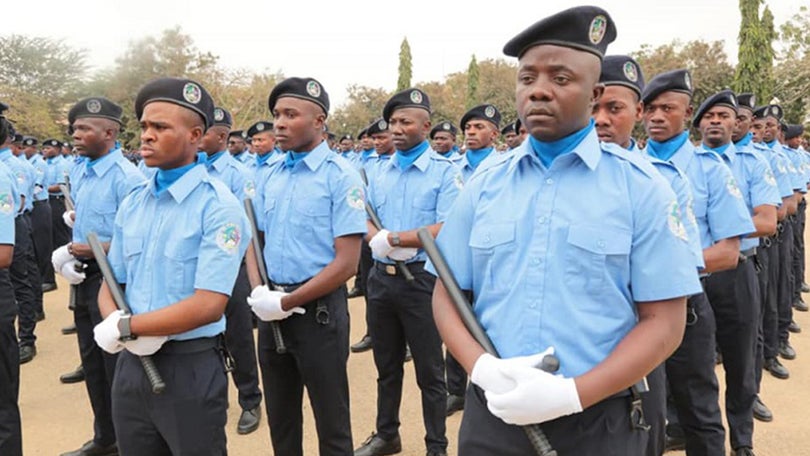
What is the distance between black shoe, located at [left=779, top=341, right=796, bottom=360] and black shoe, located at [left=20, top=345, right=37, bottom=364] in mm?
7909

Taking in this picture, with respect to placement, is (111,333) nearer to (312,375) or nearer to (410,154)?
(312,375)

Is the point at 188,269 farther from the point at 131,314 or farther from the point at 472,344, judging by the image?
the point at 472,344

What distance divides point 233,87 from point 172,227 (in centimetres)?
4048

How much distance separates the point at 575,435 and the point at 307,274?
2.00 metres

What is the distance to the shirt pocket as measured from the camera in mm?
1699

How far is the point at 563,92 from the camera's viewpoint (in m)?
1.75

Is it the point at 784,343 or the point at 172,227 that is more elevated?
the point at 172,227

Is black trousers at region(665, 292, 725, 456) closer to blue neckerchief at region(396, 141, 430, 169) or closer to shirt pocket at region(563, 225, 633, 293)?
shirt pocket at region(563, 225, 633, 293)

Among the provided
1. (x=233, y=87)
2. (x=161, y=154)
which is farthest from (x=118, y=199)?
(x=233, y=87)

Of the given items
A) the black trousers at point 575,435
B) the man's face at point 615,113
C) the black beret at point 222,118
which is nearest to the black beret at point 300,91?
the man's face at point 615,113

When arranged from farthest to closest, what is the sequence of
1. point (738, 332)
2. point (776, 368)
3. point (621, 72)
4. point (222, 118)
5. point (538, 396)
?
point (222, 118), point (776, 368), point (738, 332), point (621, 72), point (538, 396)

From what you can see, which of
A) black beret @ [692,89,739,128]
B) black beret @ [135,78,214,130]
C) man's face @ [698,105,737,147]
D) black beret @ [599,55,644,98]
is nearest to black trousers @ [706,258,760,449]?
man's face @ [698,105,737,147]

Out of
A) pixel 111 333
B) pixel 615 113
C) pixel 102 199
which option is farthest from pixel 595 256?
pixel 102 199

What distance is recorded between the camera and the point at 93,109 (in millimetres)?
4508
